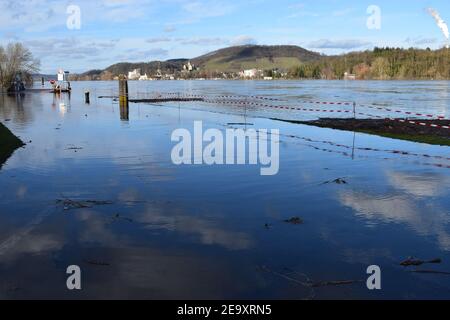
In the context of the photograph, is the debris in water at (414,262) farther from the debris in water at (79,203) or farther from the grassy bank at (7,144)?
the grassy bank at (7,144)

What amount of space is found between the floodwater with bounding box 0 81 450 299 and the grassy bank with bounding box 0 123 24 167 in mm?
557

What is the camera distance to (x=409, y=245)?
8414mm

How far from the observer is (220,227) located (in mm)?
9391

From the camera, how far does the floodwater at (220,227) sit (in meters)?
6.88

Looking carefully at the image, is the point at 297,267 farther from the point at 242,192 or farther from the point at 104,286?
the point at 242,192

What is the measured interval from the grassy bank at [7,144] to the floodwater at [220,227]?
56 centimetres

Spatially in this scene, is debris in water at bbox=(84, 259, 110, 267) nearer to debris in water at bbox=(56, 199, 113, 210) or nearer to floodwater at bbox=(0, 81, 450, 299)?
floodwater at bbox=(0, 81, 450, 299)

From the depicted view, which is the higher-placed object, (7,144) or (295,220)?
(7,144)

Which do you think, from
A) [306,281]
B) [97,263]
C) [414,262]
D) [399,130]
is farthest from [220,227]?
[399,130]

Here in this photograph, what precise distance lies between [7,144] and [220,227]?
14.8 meters

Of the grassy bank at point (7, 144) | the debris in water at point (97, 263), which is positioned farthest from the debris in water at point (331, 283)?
the grassy bank at point (7, 144)

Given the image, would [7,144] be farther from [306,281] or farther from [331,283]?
[331,283]
